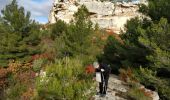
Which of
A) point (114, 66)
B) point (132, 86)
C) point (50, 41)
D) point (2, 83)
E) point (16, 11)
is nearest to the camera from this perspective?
point (132, 86)

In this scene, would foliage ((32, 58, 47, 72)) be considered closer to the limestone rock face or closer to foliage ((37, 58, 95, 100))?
foliage ((37, 58, 95, 100))

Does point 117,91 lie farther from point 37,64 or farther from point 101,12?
point 101,12

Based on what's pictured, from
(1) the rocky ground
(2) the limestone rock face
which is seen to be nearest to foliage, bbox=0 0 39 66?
(1) the rocky ground

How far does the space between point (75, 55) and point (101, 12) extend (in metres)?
34.9

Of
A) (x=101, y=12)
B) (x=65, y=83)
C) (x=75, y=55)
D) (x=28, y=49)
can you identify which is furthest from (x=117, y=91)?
(x=101, y=12)

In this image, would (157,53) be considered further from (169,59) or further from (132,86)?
(132,86)

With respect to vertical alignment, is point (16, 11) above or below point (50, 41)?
above

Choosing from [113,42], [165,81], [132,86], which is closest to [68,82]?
[132,86]

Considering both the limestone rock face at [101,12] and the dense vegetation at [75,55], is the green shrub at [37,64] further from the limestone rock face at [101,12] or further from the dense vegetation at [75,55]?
the limestone rock face at [101,12]

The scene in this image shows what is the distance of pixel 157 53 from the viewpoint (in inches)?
741

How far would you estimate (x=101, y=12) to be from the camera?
207ft

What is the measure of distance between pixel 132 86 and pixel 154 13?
18.2 ft

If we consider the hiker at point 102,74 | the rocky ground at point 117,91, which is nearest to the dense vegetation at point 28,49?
the rocky ground at point 117,91

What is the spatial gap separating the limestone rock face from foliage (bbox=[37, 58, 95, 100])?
44.9m
